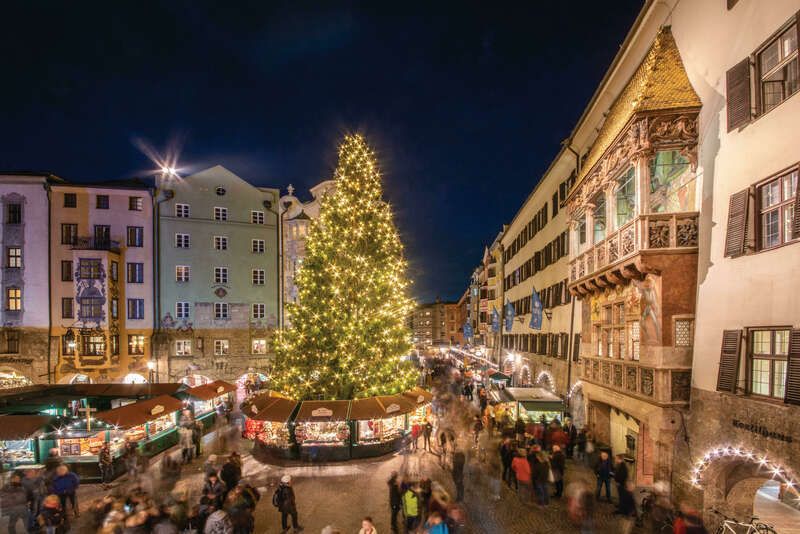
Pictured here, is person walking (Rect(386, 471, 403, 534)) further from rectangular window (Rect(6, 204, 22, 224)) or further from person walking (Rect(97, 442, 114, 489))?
rectangular window (Rect(6, 204, 22, 224))

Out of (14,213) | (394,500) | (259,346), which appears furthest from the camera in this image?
(259,346)

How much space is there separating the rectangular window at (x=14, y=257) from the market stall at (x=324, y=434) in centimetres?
3176

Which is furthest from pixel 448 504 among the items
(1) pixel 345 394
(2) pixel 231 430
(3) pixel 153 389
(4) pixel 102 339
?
(4) pixel 102 339

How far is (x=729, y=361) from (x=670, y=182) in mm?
6770

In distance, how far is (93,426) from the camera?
22422 mm

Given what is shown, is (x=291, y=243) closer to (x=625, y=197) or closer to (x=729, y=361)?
(x=625, y=197)

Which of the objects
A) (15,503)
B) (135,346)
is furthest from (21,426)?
(135,346)

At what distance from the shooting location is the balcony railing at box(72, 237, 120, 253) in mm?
38281

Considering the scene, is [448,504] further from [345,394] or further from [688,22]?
[688,22]

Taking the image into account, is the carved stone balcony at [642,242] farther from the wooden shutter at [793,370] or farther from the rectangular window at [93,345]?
the rectangular window at [93,345]

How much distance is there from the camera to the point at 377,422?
69.7ft

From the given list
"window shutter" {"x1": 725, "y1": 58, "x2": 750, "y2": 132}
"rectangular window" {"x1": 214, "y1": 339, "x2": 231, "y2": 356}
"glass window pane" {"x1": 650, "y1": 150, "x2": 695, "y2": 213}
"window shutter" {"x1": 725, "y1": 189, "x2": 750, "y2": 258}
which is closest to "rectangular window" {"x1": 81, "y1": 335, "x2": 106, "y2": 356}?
"rectangular window" {"x1": 214, "y1": 339, "x2": 231, "y2": 356}

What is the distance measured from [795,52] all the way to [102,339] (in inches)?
1688

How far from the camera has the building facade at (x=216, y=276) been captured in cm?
4066
